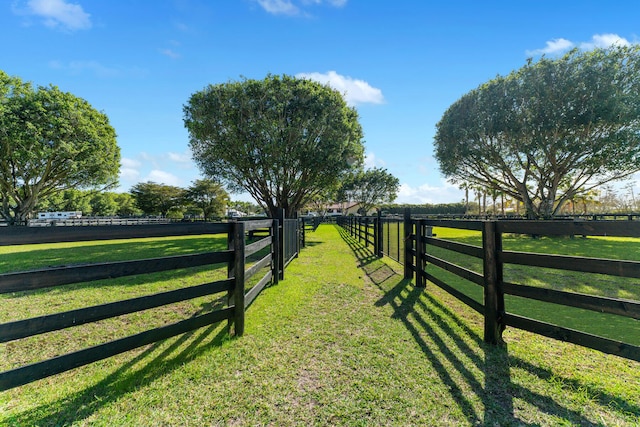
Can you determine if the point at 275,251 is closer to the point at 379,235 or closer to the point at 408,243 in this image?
the point at 408,243

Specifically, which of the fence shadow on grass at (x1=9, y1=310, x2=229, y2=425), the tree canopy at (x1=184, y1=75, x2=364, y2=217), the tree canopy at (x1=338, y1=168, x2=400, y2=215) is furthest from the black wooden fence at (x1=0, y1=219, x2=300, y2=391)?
the tree canopy at (x1=338, y1=168, x2=400, y2=215)

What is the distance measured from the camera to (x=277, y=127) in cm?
Result: 1399

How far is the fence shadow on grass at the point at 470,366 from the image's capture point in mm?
1787

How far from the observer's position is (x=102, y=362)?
2.48 metres

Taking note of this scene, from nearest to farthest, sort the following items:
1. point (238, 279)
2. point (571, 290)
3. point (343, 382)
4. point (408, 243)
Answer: point (343, 382)
point (238, 279)
point (571, 290)
point (408, 243)

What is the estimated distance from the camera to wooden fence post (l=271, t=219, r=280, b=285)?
486 centimetres

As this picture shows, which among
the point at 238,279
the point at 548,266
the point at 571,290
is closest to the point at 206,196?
the point at 238,279

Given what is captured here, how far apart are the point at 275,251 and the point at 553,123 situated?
54.3 ft

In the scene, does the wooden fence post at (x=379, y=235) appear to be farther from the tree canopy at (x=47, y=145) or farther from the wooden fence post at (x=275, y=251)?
the tree canopy at (x=47, y=145)

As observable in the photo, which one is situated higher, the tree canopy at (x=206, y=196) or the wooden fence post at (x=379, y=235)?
the tree canopy at (x=206, y=196)

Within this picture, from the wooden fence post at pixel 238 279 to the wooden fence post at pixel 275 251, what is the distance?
183 centimetres

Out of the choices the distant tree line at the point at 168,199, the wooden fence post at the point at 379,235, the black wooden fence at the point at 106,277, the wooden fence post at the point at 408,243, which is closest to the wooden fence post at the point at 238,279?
the black wooden fence at the point at 106,277

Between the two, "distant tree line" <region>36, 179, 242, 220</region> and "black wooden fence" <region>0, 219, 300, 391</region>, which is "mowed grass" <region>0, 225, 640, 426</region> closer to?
"black wooden fence" <region>0, 219, 300, 391</region>

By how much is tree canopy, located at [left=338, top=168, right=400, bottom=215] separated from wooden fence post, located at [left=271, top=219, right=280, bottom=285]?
43021mm
